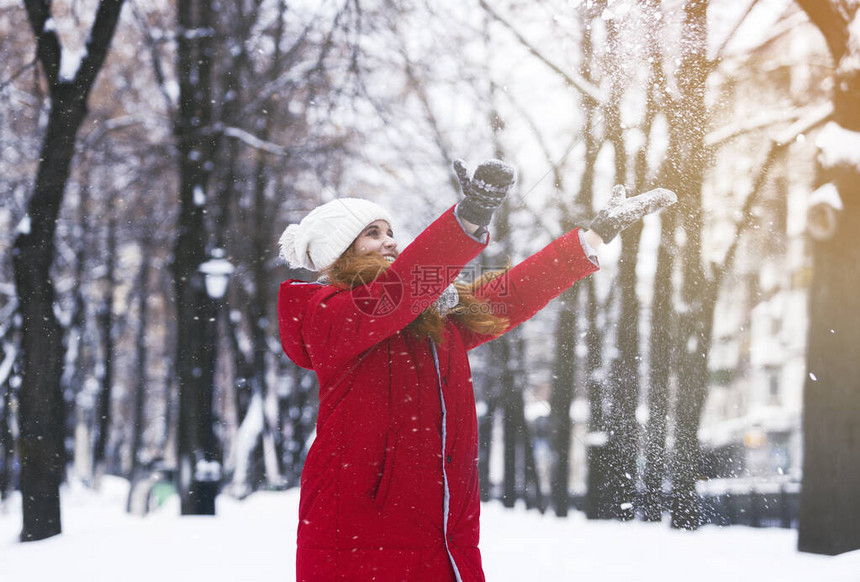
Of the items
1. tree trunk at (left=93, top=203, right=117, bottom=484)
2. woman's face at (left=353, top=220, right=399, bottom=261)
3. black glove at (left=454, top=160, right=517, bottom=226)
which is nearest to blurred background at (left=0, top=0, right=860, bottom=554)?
woman's face at (left=353, top=220, right=399, bottom=261)

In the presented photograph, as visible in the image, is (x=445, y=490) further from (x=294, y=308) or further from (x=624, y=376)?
(x=624, y=376)

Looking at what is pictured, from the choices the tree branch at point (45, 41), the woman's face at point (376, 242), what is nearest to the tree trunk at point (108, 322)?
the tree branch at point (45, 41)

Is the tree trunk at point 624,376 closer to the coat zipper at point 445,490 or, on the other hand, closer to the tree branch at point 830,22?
the tree branch at point 830,22

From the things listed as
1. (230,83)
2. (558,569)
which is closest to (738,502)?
(558,569)

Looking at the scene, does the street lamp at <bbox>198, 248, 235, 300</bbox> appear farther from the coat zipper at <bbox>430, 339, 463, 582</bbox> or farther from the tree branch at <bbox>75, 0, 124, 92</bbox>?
the coat zipper at <bbox>430, 339, 463, 582</bbox>

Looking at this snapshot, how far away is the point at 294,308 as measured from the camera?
70.8 inches

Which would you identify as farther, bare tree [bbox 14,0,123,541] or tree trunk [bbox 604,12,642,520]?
bare tree [bbox 14,0,123,541]

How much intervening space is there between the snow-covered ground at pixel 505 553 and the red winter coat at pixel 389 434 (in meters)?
1.71

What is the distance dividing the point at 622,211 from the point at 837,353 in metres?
2.07

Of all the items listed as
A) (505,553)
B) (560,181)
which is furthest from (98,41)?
(505,553)

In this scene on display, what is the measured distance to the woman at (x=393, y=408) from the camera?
1626mm

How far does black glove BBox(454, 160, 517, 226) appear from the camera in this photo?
1576mm

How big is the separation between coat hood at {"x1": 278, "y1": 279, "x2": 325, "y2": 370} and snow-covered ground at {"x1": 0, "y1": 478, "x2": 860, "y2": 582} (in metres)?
1.92

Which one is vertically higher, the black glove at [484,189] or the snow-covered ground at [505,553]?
the black glove at [484,189]
